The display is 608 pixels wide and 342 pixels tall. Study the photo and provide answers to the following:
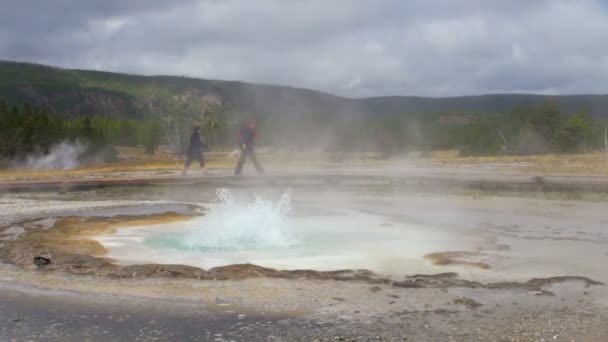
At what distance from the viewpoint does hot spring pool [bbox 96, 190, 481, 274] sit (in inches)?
378

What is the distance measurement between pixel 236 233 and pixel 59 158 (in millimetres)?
32889

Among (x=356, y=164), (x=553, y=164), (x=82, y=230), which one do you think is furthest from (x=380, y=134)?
(x=82, y=230)

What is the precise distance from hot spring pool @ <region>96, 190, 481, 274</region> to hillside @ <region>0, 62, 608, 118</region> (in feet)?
256

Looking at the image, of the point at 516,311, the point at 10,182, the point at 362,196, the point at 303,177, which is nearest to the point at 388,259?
the point at 516,311

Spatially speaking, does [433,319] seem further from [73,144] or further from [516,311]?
[73,144]

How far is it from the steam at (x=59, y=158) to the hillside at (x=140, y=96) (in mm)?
46277

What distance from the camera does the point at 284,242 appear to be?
11.1 m

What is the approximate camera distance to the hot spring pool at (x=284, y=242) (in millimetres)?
9594

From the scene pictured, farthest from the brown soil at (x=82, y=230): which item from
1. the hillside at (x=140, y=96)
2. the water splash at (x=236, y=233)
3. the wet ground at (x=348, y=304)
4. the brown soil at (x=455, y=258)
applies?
the hillside at (x=140, y=96)

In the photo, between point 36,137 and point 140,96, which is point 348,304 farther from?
point 140,96

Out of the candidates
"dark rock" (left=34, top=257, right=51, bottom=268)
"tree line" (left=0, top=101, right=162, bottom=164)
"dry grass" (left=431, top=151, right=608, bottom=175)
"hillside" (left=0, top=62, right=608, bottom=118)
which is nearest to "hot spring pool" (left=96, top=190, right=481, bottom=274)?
"dark rock" (left=34, top=257, right=51, bottom=268)

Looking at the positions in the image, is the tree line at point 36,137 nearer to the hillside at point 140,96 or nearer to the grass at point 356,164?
the grass at point 356,164

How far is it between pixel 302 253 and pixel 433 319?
3.95 meters

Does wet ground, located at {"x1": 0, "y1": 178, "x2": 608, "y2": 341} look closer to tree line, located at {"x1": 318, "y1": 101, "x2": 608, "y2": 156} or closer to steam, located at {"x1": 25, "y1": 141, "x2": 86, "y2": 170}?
steam, located at {"x1": 25, "y1": 141, "x2": 86, "y2": 170}
